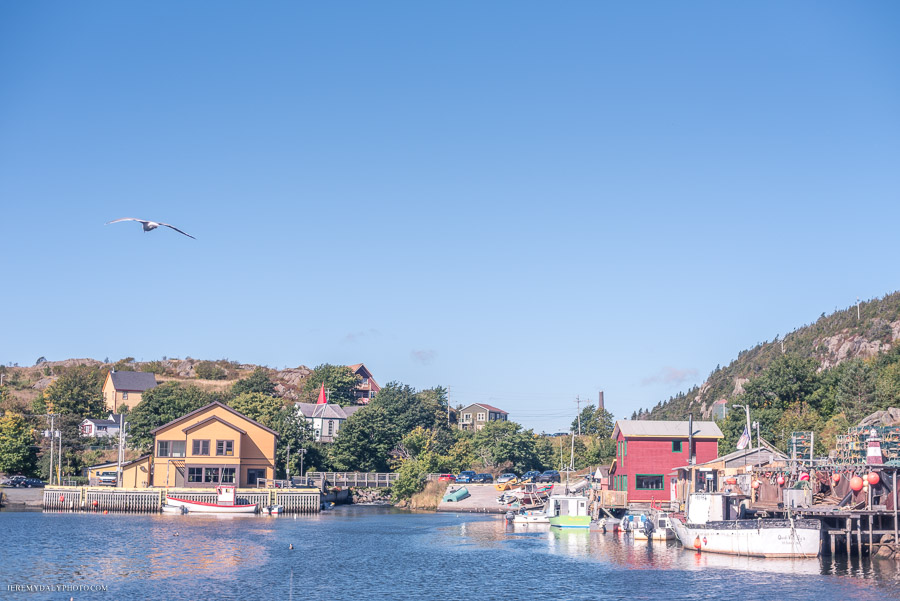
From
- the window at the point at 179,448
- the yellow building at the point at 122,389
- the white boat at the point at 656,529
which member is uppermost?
the yellow building at the point at 122,389

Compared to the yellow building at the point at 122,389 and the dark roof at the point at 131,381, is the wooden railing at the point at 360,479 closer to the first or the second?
the yellow building at the point at 122,389

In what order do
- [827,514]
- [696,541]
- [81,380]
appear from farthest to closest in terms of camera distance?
[81,380]
[696,541]
[827,514]

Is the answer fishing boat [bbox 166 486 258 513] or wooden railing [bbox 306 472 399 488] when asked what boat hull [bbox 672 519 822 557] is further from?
wooden railing [bbox 306 472 399 488]

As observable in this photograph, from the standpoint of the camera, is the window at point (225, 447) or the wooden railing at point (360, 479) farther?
the wooden railing at point (360, 479)

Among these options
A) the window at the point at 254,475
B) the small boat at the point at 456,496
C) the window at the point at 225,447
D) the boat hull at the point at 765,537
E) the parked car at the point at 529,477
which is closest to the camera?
the boat hull at the point at 765,537

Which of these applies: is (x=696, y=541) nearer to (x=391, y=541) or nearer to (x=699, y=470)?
(x=699, y=470)

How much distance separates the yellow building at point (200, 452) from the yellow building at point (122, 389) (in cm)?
6784

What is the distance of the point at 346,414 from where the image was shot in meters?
155

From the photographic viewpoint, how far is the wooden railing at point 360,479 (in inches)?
4493

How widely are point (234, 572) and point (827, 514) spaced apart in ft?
121

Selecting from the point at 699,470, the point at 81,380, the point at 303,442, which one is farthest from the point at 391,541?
the point at 81,380

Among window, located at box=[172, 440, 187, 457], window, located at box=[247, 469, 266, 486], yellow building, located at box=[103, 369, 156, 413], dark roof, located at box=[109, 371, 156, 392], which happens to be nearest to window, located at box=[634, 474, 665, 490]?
window, located at box=[247, 469, 266, 486]

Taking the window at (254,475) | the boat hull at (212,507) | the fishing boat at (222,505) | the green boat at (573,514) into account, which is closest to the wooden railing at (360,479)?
the window at (254,475)

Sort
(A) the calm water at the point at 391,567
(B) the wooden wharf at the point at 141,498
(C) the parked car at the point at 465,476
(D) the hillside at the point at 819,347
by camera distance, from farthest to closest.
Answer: (D) the hillside at the point at 819,347 < (C) the parked car at the point at 465,476 < (B) the wooden wharf at the point at 141,498 < (A) the calm water at the point at 391,567
